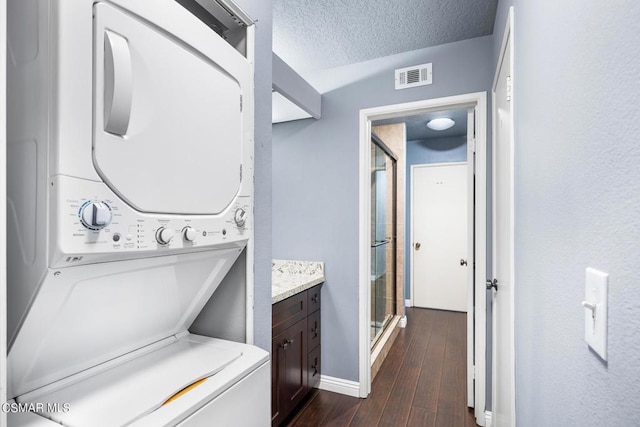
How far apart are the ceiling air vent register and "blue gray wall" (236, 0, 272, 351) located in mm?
1353

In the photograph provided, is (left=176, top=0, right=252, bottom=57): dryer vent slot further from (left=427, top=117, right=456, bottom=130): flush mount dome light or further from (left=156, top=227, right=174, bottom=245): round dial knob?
(left=427, top=117, right=456, bottom=130): flush mount dome light

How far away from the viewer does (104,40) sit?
639 millimetres

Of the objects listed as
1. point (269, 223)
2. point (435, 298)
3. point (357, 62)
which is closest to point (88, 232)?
point (269, 223)

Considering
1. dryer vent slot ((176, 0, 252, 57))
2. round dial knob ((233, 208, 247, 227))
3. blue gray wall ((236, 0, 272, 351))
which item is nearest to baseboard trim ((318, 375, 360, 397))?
blue gray wall ((236, 0, 272, 351))

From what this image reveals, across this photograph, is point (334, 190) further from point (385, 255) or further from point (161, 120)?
point (161, 120)

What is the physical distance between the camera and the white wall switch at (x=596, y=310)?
50cm

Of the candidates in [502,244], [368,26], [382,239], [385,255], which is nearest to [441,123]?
[382,239]

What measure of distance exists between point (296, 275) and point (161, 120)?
6.81ft

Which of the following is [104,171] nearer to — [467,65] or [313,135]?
[313,135]

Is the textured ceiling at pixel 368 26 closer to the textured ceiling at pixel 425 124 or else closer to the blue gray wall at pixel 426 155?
the textured ceiling at pixel 425 124

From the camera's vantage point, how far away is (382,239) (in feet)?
11.8

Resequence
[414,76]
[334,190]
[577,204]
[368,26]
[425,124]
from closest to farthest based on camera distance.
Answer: [577,204], [368,26], [414,76], [334,190], [425,124]

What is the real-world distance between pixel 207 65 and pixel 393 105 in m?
1.76

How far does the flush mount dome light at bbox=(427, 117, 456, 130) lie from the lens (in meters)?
3.96
